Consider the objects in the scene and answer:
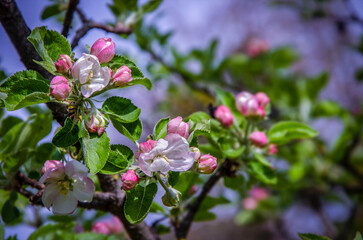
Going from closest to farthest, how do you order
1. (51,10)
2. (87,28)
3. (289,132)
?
(87,28) → (289,132) → (51,10)

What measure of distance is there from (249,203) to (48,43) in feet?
8.12

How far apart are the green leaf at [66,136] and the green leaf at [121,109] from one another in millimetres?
91

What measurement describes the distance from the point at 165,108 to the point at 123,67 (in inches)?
91.8

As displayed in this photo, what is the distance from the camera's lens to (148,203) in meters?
0.82

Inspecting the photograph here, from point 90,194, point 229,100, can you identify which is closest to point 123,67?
point 90,194

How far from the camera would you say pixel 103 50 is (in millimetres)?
828

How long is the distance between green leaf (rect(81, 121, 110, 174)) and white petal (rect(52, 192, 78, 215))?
6.7 inches

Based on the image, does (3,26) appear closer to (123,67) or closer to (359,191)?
(123,67)

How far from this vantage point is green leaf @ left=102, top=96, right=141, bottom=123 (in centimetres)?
84

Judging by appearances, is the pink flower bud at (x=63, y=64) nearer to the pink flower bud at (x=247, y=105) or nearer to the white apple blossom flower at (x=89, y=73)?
the white apple blossom flower at (x=89, y=73)

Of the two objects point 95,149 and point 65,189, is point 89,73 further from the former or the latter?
point 65,189

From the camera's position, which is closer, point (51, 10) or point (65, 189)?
point (65, 189)

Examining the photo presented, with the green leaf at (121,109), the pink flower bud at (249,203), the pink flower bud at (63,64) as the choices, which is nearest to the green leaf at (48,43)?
the pink flower bud at (63,64)

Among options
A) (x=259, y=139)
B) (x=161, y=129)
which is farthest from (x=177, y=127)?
(x=259, y=139)
